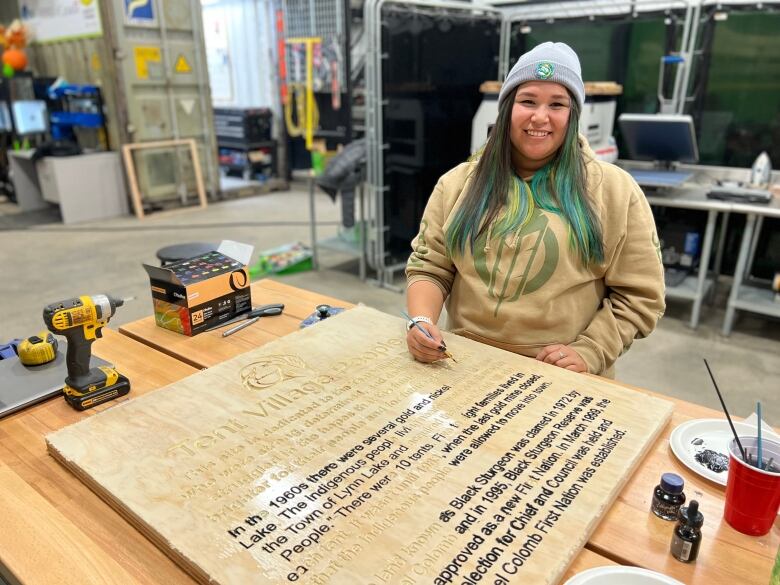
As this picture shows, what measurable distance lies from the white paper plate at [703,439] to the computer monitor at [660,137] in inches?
100

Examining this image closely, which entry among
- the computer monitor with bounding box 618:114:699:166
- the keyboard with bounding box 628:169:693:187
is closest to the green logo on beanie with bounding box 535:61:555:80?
the keyboard with bounding box 628:169:693:187

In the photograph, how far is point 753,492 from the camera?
766mm

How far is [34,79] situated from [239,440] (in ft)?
22.5

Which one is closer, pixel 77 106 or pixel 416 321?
pixel 416 321

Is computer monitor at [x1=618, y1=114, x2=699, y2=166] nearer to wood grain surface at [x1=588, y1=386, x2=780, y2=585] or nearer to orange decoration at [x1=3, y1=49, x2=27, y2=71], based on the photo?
wood grain surface at [x1=588, y1=386, x2=780, y2=585]

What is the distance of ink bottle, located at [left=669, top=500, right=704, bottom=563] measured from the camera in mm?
736

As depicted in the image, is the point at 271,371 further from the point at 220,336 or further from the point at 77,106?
the point at 77,106

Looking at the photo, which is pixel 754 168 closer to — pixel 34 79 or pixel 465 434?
pixel 465 434

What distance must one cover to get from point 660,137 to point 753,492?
9.74 feet

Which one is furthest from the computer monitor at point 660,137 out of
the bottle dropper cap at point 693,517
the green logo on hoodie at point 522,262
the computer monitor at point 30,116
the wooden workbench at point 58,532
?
the computer monitor at point 30,116

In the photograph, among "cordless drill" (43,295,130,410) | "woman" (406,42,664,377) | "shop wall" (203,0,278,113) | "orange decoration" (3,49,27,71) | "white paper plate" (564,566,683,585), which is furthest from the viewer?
"shop wall" (203,0,278,113)

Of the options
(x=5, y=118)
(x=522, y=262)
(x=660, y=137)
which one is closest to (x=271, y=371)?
(x=522, y=262)

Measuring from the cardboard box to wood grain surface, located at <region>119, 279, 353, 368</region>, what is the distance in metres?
0.03

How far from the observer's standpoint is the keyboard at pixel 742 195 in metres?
3.01
